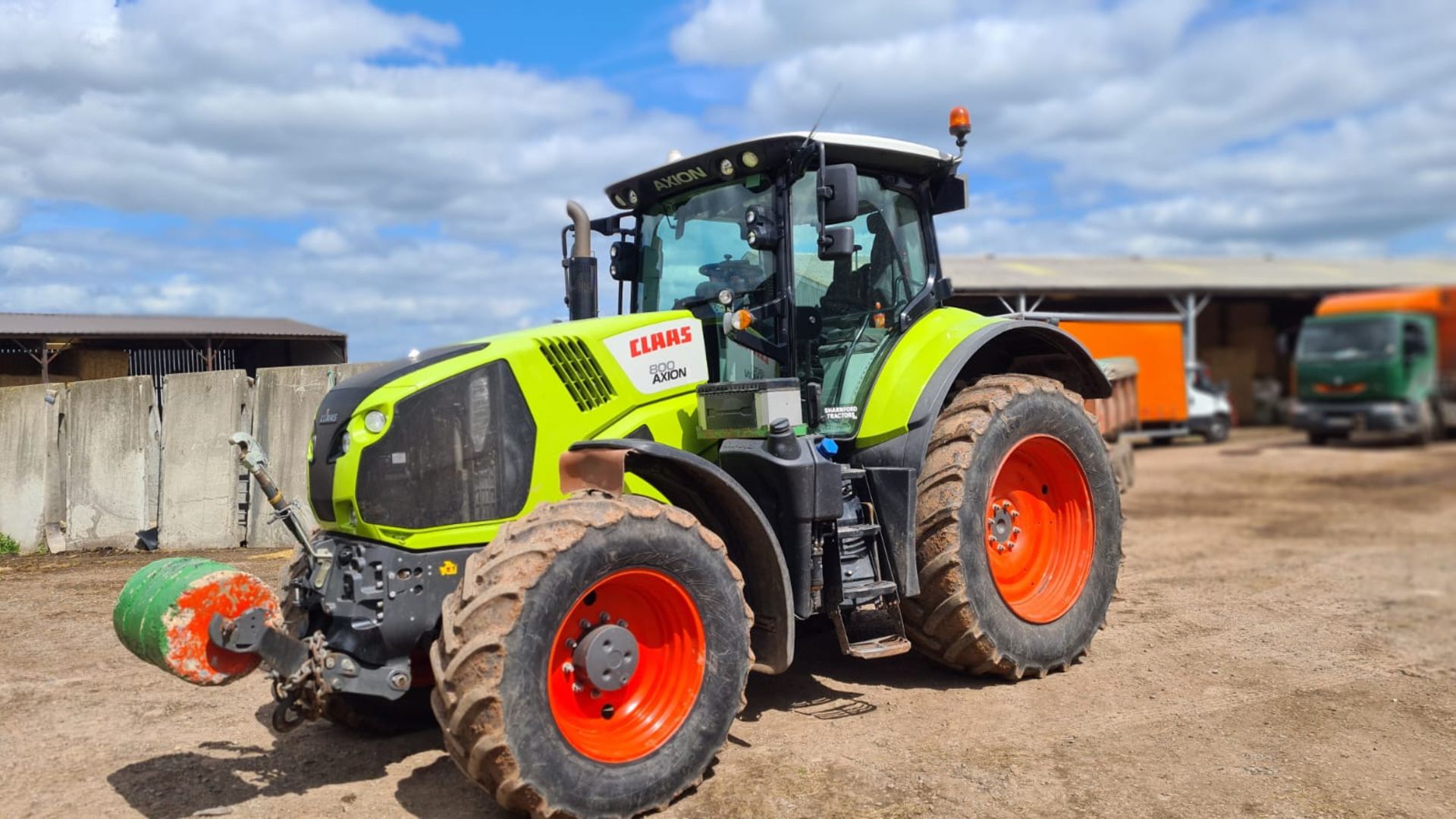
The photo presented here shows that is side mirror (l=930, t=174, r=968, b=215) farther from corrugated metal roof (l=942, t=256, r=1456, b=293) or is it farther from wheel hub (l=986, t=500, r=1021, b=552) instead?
corrugated metal roof (l=942, t=256, r=1456, b=293)

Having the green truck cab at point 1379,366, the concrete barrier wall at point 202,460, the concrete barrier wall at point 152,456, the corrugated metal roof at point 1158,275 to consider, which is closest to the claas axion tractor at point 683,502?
the green truck cab at point 1379,366

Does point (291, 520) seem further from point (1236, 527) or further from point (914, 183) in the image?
point (1236, 527)

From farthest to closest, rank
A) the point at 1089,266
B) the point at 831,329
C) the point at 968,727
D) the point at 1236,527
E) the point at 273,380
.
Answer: the point at 1089,266 < the point at 1236,527 < the point at 273,380 < the point at 831,329 < the point at 968,727

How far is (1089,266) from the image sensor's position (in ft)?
91.7

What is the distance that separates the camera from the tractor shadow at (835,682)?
510cm

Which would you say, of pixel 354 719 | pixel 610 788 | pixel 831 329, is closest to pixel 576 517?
pixel 610 788

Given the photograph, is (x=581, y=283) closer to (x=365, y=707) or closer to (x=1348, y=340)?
(x=365, y=707)

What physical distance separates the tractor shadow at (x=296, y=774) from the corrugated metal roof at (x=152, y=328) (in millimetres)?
5497

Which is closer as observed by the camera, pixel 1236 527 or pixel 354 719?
pixel 354 719

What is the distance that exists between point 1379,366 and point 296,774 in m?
15.2

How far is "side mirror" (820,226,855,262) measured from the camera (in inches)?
190

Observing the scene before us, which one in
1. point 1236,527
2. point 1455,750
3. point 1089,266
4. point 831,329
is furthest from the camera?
point 1089,266

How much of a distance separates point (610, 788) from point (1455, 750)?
3.55m

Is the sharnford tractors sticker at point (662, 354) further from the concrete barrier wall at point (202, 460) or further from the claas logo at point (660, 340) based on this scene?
the concrete barrier wall at point (202, 460)
